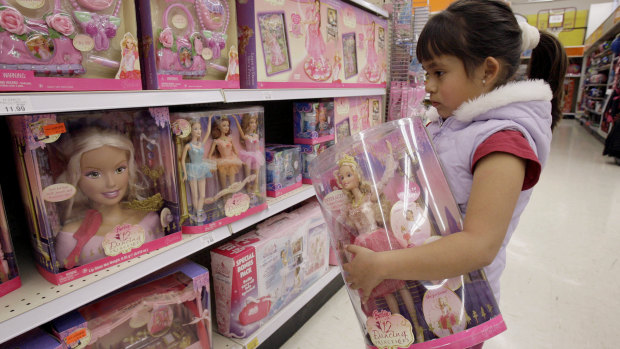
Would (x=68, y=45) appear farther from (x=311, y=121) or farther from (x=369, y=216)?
(x=311, y=121)

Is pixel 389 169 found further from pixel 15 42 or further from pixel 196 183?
pixel 15 42

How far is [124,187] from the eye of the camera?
1033 mm

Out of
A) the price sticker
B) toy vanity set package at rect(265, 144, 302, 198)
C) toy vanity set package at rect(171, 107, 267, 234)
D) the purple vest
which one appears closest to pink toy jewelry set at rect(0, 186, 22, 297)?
the price sticker

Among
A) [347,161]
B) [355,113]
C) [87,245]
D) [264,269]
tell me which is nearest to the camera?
[347,161]

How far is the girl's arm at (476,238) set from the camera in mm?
702

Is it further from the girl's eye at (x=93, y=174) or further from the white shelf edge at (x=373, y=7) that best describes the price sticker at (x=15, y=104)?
the white shelf edge at (x=373, y=7)

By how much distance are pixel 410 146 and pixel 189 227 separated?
2.64 feet

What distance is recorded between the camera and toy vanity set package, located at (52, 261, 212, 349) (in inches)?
40.1

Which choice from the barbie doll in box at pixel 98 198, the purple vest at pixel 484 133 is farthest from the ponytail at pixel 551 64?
the barbie doll in box at pixel 98 198

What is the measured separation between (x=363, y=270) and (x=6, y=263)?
2.86 feet

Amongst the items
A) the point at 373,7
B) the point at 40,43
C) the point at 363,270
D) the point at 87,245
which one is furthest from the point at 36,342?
the point at 373,7

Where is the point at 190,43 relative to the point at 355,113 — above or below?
above

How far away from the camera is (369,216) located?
0.80 metres

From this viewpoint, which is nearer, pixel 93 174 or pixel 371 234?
pixel 371 234
